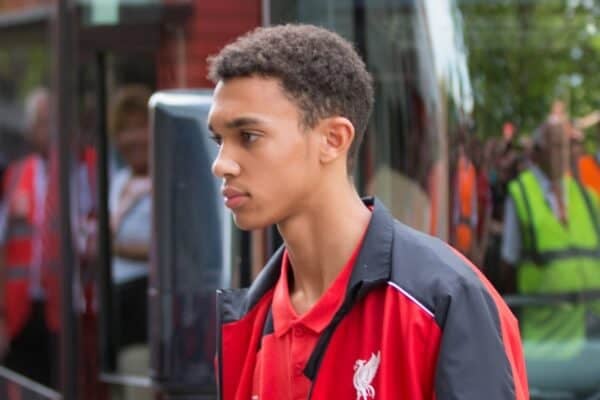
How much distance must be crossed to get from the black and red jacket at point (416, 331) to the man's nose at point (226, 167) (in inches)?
8.2

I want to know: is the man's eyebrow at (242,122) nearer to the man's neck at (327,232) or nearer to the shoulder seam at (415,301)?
the man's neck at (327,232)

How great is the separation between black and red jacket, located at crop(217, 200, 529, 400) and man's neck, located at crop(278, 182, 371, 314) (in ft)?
0.11

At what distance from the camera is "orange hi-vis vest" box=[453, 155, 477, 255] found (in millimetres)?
3646

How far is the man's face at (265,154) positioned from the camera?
6.81ft

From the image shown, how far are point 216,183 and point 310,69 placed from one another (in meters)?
1.39

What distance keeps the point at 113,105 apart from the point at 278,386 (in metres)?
2.46

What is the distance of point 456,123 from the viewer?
367cm

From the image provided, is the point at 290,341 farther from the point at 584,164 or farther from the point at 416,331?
the point at 584,164

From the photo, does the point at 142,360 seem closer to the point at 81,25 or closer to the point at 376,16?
the point at 81,25

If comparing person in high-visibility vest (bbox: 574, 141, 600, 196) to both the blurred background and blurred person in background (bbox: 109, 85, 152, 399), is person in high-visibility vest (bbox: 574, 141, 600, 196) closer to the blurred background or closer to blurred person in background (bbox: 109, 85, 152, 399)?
the blurred background

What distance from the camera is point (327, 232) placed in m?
2.10

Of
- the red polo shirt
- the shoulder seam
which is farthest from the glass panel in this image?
the shoulder seam

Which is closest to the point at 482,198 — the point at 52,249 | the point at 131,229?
the point at 131,229

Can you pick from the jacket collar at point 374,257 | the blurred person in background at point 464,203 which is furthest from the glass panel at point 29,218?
the jacket collar at point 374,257
